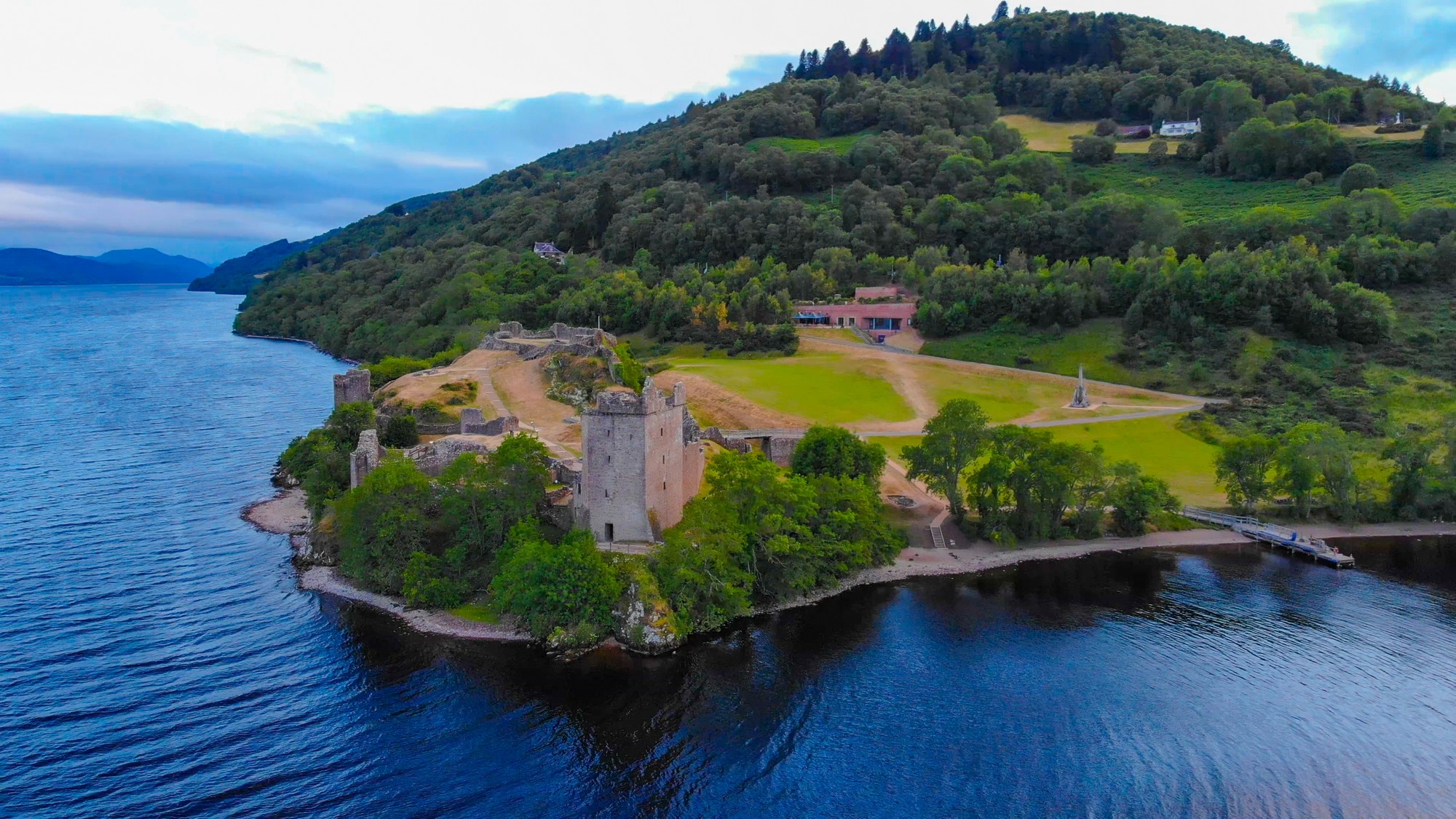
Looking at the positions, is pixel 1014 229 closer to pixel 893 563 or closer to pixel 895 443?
pixel 895 443

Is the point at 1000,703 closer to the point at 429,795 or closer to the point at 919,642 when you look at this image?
the point at 919,642

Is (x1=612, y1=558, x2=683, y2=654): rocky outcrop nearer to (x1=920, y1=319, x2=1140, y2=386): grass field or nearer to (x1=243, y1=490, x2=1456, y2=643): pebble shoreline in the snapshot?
(x1=243, y1=490, x2=1456, y2=643): pebble shoreline

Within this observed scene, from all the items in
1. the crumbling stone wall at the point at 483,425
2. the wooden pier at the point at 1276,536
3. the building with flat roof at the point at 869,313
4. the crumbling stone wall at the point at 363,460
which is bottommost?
the wooden pier at the point at 1276,536

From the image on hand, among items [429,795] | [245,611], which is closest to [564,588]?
[429,795]

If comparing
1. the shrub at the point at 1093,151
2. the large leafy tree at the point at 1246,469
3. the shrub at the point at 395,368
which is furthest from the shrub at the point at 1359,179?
the shrub at the point at 395,368

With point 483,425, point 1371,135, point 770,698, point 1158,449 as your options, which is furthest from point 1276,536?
point 1371,135

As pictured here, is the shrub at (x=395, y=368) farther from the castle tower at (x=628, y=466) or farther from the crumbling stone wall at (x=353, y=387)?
the castle tower at (x=628, y=466)
